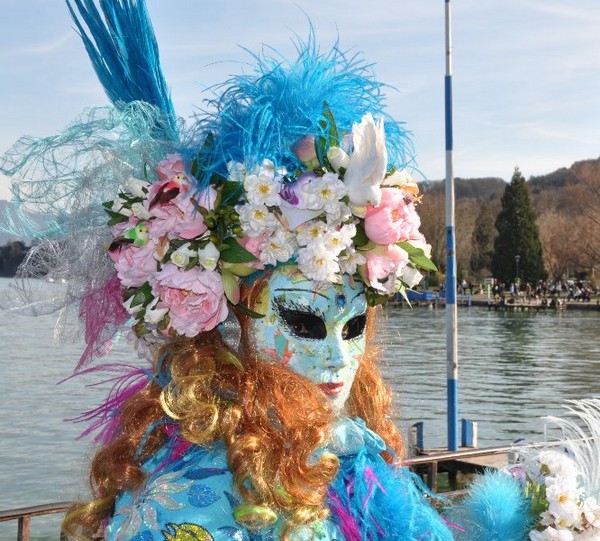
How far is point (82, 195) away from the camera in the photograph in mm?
2387

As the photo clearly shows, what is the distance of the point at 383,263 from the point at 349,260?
9 cm

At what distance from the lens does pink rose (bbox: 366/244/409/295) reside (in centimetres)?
222

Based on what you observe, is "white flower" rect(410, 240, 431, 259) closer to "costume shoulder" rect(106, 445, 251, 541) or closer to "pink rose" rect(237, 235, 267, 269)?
"pink rose" rect(237, 235, 267, 269)

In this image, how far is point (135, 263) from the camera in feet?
7.18

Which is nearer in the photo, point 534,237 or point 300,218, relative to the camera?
point 300,218

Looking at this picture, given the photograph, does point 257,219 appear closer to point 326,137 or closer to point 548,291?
point 326,137

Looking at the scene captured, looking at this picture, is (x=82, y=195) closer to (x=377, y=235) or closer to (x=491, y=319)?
(x=377, y=235)

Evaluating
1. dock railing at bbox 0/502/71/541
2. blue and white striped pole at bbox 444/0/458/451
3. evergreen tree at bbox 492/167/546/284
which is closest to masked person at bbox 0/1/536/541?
dock railing at bbox 0/502/71/541

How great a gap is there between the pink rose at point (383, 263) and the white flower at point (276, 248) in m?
0.22

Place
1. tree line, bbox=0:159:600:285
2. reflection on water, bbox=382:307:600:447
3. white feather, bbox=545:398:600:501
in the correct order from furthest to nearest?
tree line, bbox=0:159:600:285, reflection on water, bbox=382:307:600:447, white feather, bbox=545:398:600:501

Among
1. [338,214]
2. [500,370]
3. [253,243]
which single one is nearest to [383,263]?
[338,214]

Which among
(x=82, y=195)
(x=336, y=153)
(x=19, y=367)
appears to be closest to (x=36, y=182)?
(x=82, y=195)

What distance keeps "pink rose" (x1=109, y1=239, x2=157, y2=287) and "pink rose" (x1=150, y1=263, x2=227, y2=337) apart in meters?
0.07

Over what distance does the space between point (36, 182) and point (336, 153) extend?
849mm
